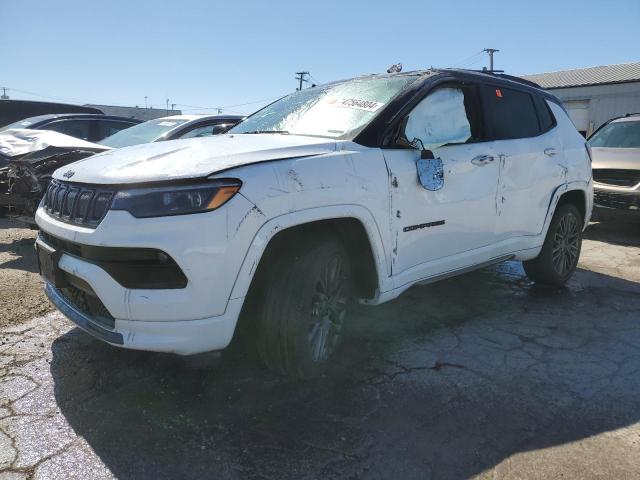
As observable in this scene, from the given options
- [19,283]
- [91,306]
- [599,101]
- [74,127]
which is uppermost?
[599,101]

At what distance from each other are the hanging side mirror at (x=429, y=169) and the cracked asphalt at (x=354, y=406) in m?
1.07

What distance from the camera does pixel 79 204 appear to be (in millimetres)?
2596

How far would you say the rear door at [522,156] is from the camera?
3.92 meters

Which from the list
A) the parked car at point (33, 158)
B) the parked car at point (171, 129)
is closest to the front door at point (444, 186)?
the parked car at point (33, 158)

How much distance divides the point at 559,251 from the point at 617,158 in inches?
157

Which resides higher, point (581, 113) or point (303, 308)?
point (581, 113)

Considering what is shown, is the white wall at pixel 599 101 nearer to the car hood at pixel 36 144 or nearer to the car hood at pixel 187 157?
the car hood at pixel 36 144

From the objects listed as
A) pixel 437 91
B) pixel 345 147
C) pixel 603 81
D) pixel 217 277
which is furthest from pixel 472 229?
pixel 603 81

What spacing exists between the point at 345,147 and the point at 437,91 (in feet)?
3.37

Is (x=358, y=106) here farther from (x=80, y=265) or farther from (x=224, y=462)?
(x=224, y=462)

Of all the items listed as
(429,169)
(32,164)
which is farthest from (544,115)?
(32,164)

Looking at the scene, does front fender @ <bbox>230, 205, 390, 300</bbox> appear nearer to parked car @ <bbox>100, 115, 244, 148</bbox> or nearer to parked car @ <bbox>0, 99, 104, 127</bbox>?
parked car @ <bbox>100, 115, 244, 148</bbox>

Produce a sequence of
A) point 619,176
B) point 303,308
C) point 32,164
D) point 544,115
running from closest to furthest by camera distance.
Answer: point 303,308
point 544,115
point 32,164
point 619,176

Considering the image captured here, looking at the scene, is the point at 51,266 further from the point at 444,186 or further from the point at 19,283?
the point at 444,186
